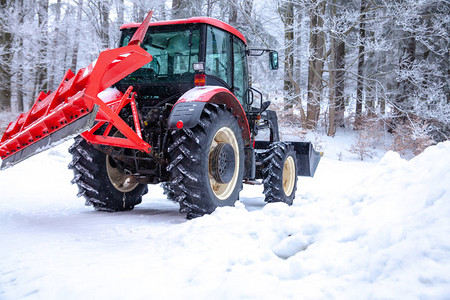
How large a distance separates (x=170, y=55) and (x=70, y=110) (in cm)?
191

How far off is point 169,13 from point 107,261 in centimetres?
1539

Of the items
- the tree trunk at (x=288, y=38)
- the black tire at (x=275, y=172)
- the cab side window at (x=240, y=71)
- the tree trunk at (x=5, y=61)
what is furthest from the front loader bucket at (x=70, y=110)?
the tree trunk at (x=5, y=61)

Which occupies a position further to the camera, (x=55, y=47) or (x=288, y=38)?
(x=55, y=47)

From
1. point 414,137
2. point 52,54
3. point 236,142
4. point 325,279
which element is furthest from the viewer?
point 52,54

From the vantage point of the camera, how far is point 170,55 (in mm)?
5160

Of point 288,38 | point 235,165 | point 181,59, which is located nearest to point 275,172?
point 235,165

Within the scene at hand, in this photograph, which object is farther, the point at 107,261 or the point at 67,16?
the point at 67,16

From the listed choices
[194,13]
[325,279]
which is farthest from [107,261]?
[194,13]

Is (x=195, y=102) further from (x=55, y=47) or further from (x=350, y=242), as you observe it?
(x=55, y=47)

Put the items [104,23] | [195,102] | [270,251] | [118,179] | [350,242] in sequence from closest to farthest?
[350,242] < [270,251] < [195,102] < [118,179] < [104,23]

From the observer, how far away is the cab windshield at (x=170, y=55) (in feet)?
16.4

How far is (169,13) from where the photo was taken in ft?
54.5

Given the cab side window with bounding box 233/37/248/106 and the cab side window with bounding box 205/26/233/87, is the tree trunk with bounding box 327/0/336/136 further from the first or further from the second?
the cab side window with bounding box 205/26/233/87

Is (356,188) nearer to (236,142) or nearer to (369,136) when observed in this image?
(236,142)
